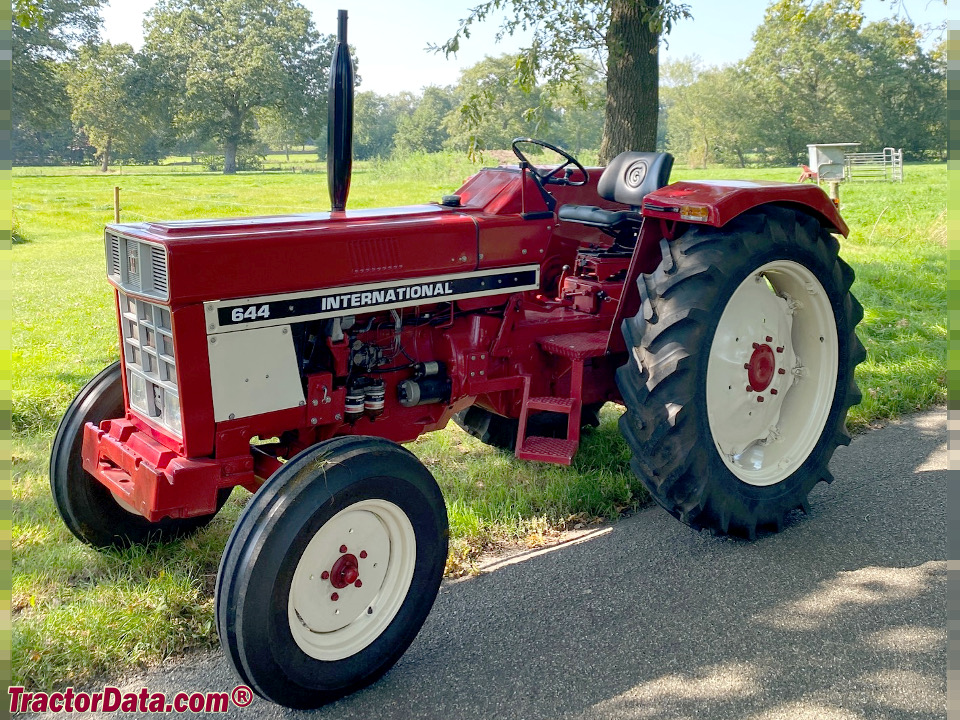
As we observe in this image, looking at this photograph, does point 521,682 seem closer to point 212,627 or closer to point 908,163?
point 212,627

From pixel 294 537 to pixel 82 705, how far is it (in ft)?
3.03

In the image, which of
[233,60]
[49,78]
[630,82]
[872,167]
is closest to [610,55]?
[630,82]

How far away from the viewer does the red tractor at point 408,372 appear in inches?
109

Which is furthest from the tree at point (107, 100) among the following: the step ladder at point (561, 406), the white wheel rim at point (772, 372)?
the white wheel rim at point (772, 372)

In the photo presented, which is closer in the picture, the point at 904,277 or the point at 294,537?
the point at 294,537

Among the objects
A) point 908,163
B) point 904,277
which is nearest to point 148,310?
point 904,277

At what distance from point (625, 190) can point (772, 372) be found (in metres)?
1.23

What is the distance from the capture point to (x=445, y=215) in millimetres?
3723

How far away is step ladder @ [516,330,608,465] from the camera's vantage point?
3781 mm

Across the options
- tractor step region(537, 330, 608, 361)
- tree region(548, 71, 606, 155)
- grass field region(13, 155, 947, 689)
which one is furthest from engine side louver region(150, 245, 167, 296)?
tree region(548, 71, 606, 155)

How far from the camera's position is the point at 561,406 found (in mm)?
3822
